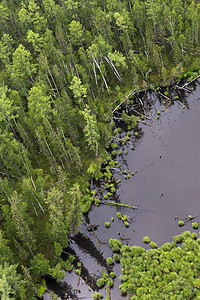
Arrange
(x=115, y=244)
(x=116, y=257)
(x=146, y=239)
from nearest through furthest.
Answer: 1. (x=116, y=257)
2. (x=115, y=244)
3. (x=146, y=239)

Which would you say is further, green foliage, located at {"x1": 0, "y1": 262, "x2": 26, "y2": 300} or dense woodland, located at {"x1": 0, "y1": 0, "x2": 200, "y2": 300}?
dense woodland, located at {"x1": 0, "y1": 0, "x2": 200, "y2": 300}

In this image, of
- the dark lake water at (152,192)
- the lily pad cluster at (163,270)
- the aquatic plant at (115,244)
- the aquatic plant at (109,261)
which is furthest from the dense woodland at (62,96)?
the lily pad cluster at (163,270)

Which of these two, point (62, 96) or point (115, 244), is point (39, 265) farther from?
point (62, 96)

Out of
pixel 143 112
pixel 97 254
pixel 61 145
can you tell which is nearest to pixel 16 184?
pixel 61 145

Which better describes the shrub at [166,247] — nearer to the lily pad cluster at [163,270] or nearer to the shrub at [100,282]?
the lily pad cluster at [163,270]

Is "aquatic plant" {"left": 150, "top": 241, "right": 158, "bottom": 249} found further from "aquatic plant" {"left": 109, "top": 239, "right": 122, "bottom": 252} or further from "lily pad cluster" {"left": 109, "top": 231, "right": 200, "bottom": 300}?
"aquatic plant" {"left": 109, "top": 239, "right": 122, "bottom": 252}

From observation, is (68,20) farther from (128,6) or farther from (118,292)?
(118,292)

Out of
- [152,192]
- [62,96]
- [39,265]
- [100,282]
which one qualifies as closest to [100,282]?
[100,282]

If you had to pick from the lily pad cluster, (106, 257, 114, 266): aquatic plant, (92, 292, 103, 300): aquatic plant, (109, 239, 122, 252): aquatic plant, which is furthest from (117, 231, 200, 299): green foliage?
(92, 292, 103, 300): aquatic plant
